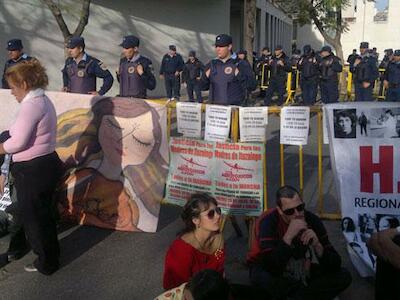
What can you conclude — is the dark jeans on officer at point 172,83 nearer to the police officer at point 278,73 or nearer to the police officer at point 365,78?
the police officer at point 278,73

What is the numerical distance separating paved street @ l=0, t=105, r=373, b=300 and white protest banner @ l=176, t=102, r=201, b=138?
107 cm

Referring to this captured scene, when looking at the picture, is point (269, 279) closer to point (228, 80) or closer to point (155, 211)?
point (155, 211)

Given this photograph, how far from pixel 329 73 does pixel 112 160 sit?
35.8 ft

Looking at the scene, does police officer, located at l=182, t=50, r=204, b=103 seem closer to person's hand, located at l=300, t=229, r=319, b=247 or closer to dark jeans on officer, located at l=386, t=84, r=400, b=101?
dark jeans on officer, located at l=386, t=84, r=400, b=101

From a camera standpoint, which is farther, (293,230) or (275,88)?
(275,88)

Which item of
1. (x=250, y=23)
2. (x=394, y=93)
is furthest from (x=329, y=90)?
(x=250, y=23)

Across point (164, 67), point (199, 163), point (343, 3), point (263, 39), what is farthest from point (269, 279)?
point (263, 39)

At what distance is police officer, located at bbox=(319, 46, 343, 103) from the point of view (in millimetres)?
14953

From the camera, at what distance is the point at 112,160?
5348mm

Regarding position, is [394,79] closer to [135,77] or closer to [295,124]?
[135,77]

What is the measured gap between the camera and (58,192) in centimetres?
535

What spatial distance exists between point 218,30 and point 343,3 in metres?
4.91

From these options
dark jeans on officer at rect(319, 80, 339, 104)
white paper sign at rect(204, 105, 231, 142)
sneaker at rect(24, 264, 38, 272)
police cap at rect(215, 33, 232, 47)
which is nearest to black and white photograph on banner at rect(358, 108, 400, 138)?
white paper sign at rect(204, 105, 231, 142)

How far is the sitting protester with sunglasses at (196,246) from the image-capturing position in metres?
3.11
